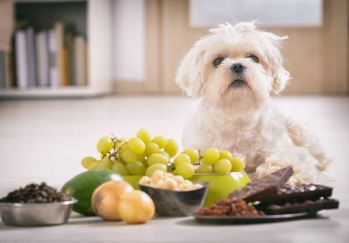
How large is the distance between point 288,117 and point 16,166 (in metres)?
0.91

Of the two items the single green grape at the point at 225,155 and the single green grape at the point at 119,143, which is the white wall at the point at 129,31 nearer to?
the single green grape at the point at 119,143

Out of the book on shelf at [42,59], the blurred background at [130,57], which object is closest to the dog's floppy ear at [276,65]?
the blurred background at [130,57]

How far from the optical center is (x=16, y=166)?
114 inches

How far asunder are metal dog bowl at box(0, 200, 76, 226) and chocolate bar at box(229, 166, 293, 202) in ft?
1.20

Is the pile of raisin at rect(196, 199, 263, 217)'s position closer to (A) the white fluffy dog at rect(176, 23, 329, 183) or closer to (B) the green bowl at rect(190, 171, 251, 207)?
(B) the green bowl at rect(190, 171, 251, 207)

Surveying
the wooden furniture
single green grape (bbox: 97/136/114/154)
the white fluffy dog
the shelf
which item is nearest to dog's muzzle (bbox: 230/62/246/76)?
the white fluffy dog

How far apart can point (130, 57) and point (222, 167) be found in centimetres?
638

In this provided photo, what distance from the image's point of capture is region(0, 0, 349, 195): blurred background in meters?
5.70

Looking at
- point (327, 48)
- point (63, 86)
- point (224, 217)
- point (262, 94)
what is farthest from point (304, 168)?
point (327, 48)

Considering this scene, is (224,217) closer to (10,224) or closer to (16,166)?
(10,224)

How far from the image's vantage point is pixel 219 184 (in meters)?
2.00

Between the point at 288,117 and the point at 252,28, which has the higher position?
the point at 252,28

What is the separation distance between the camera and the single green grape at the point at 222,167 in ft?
6.74

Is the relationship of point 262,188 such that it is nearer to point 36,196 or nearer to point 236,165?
point 236,165
